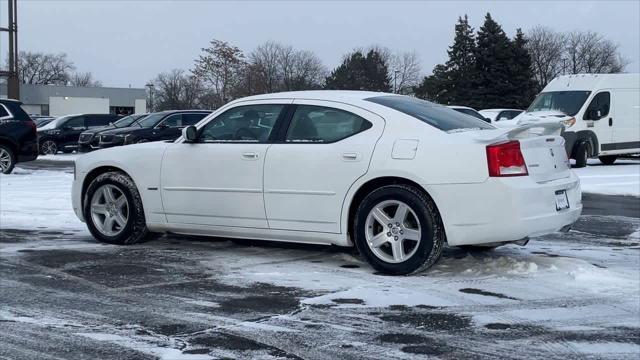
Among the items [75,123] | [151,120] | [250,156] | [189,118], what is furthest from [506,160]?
[75,123]

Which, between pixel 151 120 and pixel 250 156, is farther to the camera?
pixel 151 120

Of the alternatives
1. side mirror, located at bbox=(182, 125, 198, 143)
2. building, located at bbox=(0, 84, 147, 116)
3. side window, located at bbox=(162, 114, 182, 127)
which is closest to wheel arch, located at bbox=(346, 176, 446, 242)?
side mirror, located at bbox=(182, 125, 198, 143)

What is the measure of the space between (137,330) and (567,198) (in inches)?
147

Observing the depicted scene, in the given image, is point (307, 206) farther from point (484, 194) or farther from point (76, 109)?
point (76, 109)

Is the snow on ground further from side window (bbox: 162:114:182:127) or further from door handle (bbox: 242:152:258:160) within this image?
side window (bbox: 162:114:182:127)

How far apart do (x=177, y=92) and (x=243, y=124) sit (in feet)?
247

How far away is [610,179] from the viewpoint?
50.3ft

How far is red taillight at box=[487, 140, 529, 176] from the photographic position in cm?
565

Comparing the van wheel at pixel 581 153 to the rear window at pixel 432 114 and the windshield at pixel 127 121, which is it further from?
the rear window at pixel 432 114

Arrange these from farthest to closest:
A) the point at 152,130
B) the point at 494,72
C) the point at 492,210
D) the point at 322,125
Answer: the point at 494,72
the point at 152,130
the point at 322,125
the point at 492,210

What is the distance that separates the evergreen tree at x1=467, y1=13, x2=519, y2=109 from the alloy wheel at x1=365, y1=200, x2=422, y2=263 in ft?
178

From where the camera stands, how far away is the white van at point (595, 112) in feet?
61.2

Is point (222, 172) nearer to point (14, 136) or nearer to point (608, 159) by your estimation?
point (14, 136)

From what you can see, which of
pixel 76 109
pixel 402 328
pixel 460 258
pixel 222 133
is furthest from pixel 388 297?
pixel 76 109
